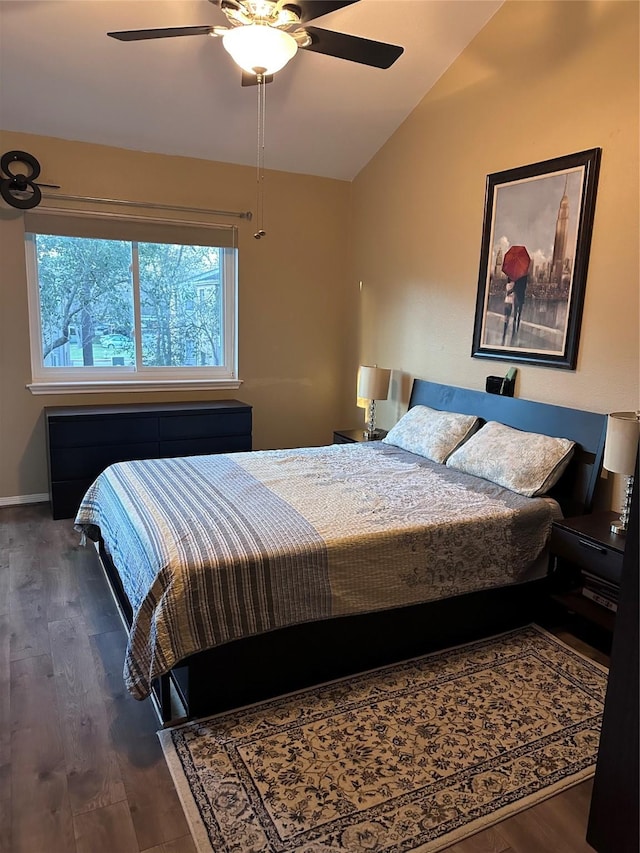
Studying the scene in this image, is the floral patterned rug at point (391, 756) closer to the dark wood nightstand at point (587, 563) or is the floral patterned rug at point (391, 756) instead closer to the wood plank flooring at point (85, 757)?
the wood plank flooring at point (85, 757)

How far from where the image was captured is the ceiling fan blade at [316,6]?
79.4 inches

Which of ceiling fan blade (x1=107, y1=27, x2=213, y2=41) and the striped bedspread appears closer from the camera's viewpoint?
the striped bedspread

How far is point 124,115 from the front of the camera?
3.75 meters

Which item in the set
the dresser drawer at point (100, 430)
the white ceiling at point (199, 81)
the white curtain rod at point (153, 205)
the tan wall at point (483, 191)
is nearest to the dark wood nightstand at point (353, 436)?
the tan wall at point (483, 191)

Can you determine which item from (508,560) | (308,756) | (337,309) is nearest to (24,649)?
(308,756)

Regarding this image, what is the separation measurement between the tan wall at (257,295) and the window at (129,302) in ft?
0.38

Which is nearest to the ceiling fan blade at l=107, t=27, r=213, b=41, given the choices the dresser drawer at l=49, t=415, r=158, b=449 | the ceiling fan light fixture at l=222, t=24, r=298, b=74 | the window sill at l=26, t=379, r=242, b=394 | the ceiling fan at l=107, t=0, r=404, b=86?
the ceiling fan at l=107, t=0, r=404, b=86

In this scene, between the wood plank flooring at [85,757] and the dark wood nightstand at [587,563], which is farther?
the dark wood nightstand at [587,563]

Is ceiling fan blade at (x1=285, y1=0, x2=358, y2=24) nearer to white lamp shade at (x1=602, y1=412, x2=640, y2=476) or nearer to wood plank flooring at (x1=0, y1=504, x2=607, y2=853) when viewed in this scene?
white lamp shade at (x1=602, y1=412, x2=640, y2=476)

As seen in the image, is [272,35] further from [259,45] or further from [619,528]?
[619,528]

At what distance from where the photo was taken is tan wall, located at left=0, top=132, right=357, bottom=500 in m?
3.96

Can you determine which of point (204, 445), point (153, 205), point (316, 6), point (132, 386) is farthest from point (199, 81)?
point (204, 445)

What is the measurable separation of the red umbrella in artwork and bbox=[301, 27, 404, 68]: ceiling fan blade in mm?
1273

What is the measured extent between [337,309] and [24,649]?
11.7ft
